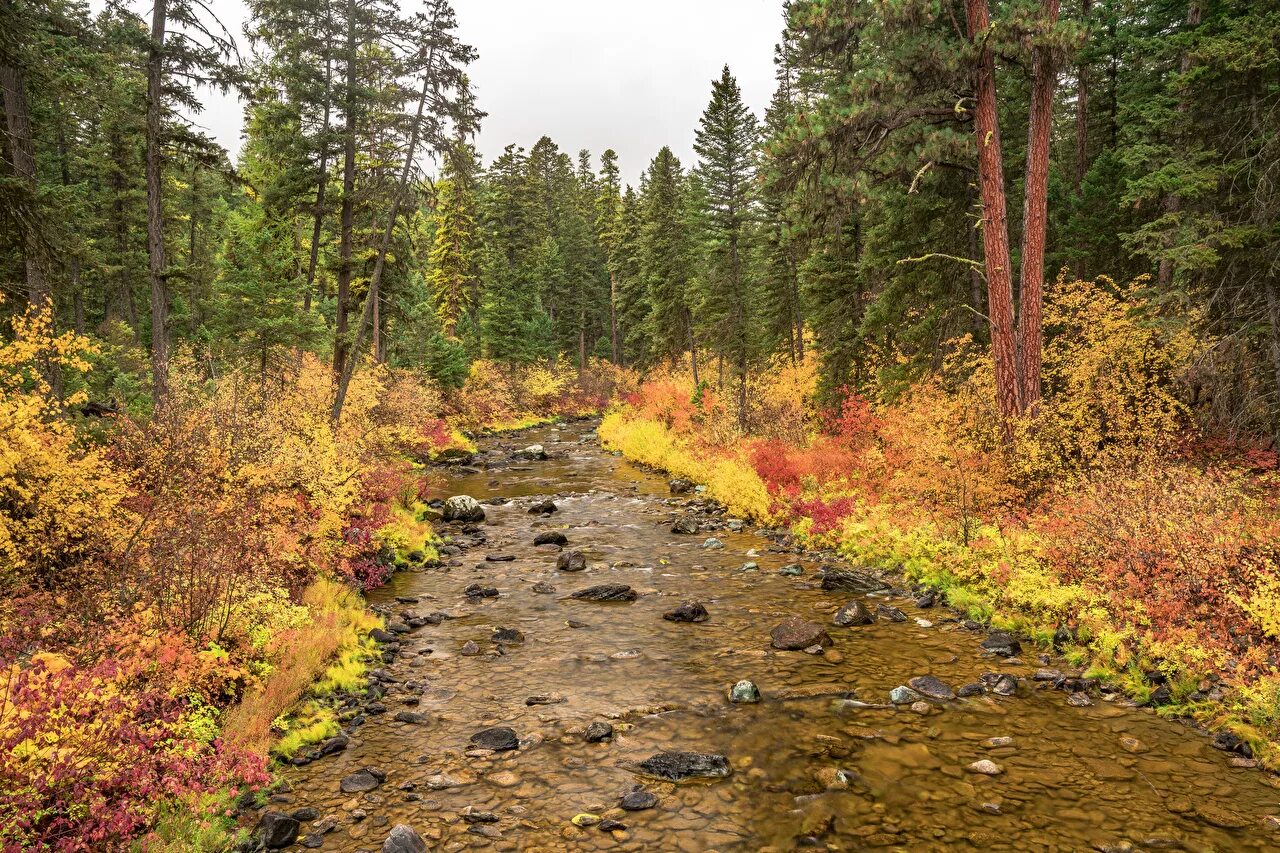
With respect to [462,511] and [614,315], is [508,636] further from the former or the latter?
[614,315]

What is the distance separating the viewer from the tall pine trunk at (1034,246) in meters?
12.9

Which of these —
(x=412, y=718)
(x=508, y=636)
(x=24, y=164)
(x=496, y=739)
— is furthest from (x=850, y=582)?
(x=24, y=164)

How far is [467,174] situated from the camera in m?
19.2

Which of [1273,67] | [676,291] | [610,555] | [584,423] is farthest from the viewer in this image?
[584,423]

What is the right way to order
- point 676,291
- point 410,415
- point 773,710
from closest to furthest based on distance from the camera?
point 773,710 < point 410,415 < point 676,291

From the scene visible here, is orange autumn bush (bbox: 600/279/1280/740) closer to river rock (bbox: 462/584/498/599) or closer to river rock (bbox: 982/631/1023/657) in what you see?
river rock (bbox: 982/631/1023/657)

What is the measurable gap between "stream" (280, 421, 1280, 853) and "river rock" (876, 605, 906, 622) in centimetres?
8

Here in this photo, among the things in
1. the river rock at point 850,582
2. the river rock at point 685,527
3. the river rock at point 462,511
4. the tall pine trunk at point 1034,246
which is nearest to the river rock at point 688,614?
the river rock at point 850,582

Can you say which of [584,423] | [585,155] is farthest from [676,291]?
[585,155]

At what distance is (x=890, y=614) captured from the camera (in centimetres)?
1067

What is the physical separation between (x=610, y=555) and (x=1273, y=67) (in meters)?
16.7

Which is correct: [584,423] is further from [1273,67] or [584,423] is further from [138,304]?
[1273,67]

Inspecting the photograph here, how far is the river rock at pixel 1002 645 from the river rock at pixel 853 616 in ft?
5.63

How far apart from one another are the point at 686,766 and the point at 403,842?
2731 mm
